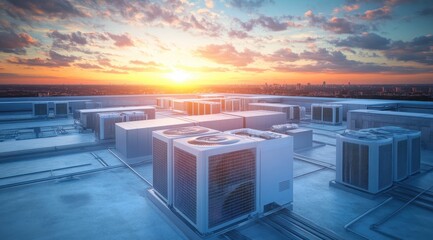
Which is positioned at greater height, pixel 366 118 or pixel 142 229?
pixel 366 118

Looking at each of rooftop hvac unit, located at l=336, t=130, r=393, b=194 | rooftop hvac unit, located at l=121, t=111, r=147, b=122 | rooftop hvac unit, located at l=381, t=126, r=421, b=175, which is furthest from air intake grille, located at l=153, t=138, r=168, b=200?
rooftop hvac unit, located at l=121, t=111, r=147, b=122

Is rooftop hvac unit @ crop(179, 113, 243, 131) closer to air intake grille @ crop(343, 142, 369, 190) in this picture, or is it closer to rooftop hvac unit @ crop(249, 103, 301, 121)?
air intake grille @ crop(343, 142, 369, 190)

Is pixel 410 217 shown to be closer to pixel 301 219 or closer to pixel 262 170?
pixel 301 219

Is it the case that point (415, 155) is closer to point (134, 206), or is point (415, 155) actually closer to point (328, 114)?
point (134, 206)

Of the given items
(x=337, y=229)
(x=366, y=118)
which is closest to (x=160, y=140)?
(x=337, y=229)

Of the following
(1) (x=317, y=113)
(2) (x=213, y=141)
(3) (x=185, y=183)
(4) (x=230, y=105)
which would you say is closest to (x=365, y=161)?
(2) (x=213, y=141)

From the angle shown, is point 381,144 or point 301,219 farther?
point 381,144

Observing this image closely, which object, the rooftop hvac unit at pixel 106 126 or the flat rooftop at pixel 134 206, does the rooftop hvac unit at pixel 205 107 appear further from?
the flat rooftop at pixel 134 206
